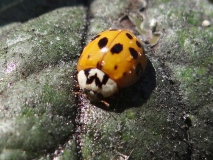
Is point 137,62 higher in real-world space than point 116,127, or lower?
higher

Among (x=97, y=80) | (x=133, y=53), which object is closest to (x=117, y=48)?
(x=133, y=53)

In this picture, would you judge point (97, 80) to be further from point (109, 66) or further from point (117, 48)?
point (117, 48)

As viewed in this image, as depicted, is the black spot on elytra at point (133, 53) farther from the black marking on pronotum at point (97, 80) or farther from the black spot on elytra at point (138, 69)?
the black marking on pronotum at point (97, 80)

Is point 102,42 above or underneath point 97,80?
above

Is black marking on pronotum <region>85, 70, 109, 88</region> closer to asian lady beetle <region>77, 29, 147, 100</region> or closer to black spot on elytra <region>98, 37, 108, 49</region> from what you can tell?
asian lady beetle <region>77, 29, 147, 100</region>

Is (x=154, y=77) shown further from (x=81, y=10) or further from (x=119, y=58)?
(x=81, y=10)

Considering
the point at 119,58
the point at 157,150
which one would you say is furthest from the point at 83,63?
the point at 157,150

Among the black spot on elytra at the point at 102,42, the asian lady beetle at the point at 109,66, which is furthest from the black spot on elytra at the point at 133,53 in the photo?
the black spot on elytra at the point at 102,42

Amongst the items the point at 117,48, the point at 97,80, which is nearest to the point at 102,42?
the point at 117,48
